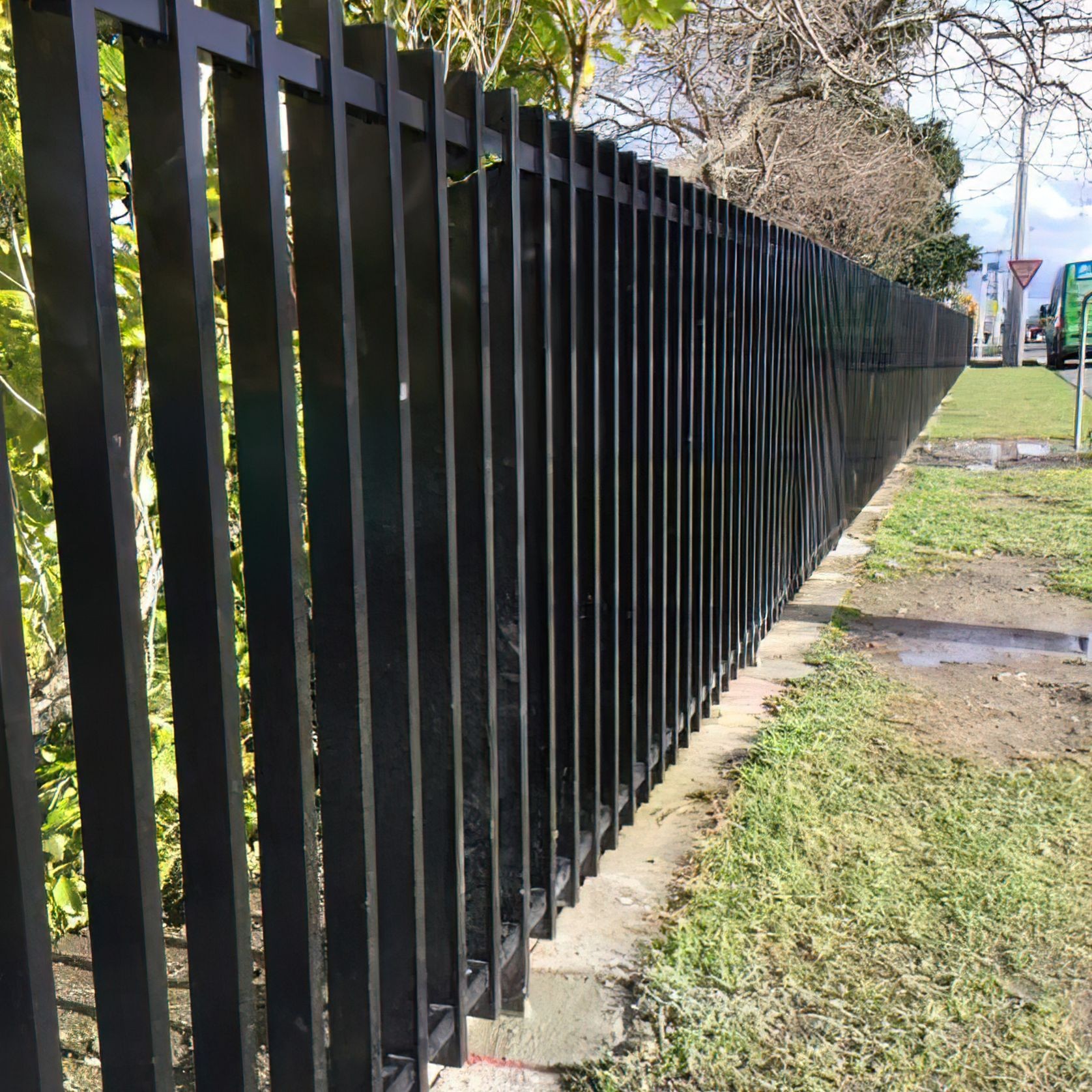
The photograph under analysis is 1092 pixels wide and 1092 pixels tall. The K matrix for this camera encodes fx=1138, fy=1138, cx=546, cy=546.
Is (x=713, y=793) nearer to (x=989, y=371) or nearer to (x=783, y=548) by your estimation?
(x=783, y=548)

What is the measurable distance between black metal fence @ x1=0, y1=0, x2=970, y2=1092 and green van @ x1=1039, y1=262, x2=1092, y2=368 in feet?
150

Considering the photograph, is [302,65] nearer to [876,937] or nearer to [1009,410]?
[876,937]

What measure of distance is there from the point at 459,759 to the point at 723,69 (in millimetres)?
9955

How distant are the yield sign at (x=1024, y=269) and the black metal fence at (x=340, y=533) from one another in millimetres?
22619

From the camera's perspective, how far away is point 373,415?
1.95 meters

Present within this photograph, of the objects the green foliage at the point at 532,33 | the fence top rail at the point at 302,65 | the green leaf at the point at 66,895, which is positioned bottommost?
the green leaf at the point at 66,895

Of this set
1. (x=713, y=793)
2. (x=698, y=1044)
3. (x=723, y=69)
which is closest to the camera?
(x=698, y=1044)

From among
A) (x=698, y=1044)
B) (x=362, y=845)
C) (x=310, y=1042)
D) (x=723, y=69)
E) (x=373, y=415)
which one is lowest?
(x=698, y=1044)

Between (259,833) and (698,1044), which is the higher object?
(259,833)

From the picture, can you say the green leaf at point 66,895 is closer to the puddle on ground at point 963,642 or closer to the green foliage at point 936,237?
the puddle on ground at point 963,642

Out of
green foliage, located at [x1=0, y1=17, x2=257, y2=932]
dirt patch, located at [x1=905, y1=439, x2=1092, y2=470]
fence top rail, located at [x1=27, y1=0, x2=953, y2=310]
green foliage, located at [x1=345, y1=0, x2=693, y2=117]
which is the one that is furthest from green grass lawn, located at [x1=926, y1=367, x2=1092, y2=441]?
green foliage, located at [x1=0, y1=17, x2=257, y2=932]

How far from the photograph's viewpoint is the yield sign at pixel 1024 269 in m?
23.4

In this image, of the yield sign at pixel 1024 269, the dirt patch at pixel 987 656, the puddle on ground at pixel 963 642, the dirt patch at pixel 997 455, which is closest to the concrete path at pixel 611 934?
the dirt patch at pixel 987 656

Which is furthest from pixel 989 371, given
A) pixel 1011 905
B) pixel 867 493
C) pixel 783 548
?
pixel 1011 905
